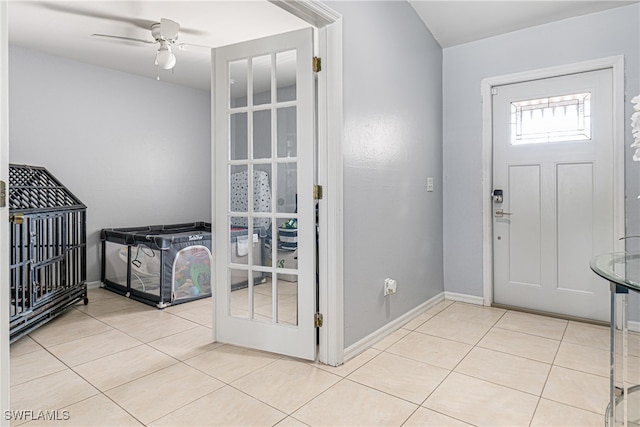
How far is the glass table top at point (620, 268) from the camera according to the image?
4.14 ft

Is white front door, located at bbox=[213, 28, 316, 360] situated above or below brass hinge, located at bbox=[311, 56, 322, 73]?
below

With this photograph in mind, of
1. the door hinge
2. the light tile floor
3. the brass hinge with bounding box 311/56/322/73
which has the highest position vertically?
the brass hinge with bounding box 311/56/322/73

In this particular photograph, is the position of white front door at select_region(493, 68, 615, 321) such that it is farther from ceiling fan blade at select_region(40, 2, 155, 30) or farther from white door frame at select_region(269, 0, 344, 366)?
ceiling fan blade at select_region(40, 2, 155, 30)

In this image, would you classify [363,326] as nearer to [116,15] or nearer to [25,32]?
[116,15]

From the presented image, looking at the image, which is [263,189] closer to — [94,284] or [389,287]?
[389,287]

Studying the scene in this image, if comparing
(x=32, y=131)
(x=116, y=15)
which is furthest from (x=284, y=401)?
(x=32, y=131)

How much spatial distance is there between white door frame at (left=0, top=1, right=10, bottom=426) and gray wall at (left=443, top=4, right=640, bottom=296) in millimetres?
3430

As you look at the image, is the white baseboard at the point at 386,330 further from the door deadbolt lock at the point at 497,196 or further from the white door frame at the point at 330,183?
the door deadbolt lock at the point at 497,196

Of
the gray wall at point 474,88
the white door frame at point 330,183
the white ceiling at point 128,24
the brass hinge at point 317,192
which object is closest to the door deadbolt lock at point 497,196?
the gray wall at point 474,88

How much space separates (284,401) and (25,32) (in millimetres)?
3904

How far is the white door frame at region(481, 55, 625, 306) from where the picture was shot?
115 inches

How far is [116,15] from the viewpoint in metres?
3.14

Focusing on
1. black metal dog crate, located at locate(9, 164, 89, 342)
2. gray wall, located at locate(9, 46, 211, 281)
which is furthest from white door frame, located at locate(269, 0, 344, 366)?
gray wall, located at locate(9, 46, 211, 281)

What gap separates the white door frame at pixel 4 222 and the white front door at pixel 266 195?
141cm
